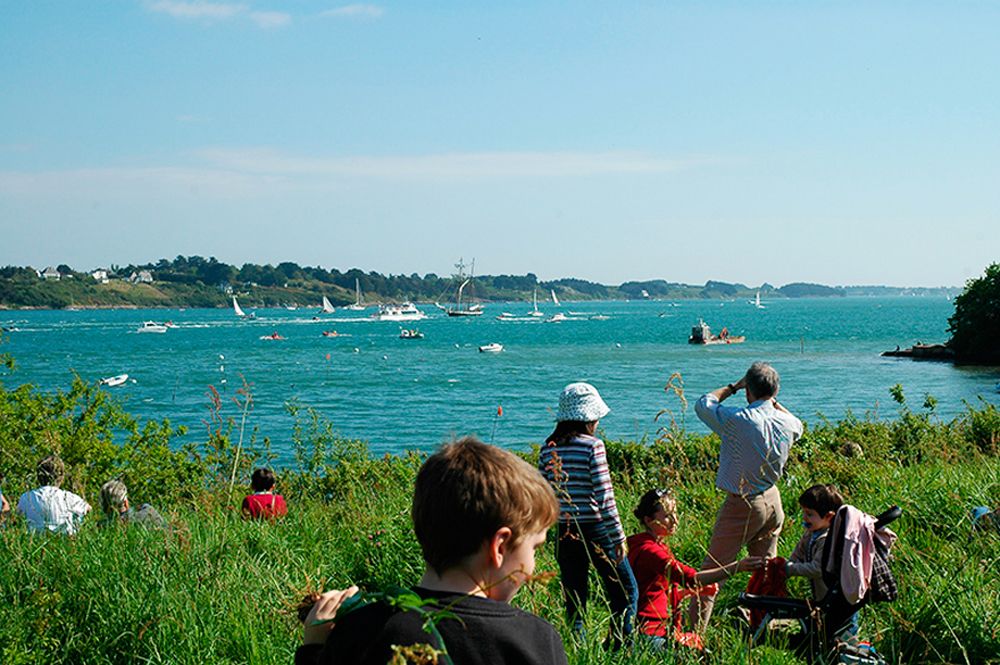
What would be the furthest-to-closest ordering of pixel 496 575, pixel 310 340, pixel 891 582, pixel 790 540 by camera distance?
pixel 310 340
pixel 790 540
pixel 891 582
pixel 496 575

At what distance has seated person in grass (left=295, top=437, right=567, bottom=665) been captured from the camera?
2098 mm

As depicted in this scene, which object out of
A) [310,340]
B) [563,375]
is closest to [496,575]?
[563,375]

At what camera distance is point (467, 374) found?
7056cm

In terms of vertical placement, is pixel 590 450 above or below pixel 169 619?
above

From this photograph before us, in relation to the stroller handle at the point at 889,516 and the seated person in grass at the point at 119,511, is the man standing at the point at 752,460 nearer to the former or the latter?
the stroller handle at the point at 889,516

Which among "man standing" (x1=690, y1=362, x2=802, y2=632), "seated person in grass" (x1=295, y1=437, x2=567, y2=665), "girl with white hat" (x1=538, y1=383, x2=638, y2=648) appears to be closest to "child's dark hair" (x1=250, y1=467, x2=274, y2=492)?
"girl with white hat" (x1=538, y1=383, x2=638, y2=648)

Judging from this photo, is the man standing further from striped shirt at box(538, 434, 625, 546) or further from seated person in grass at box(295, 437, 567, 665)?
seated person in grass at box(295, 437, 567, 665)

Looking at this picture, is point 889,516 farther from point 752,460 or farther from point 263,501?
point 263,501

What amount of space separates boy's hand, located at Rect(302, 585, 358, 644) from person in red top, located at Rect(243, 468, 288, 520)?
15.5 feet

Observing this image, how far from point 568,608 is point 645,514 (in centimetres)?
66

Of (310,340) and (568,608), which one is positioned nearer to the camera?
(568,608)

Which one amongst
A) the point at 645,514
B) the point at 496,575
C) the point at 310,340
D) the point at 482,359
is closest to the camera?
the point at 496,575

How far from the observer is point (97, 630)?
15.5 ft

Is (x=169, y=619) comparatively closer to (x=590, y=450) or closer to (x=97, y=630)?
(x=97, y=630)
